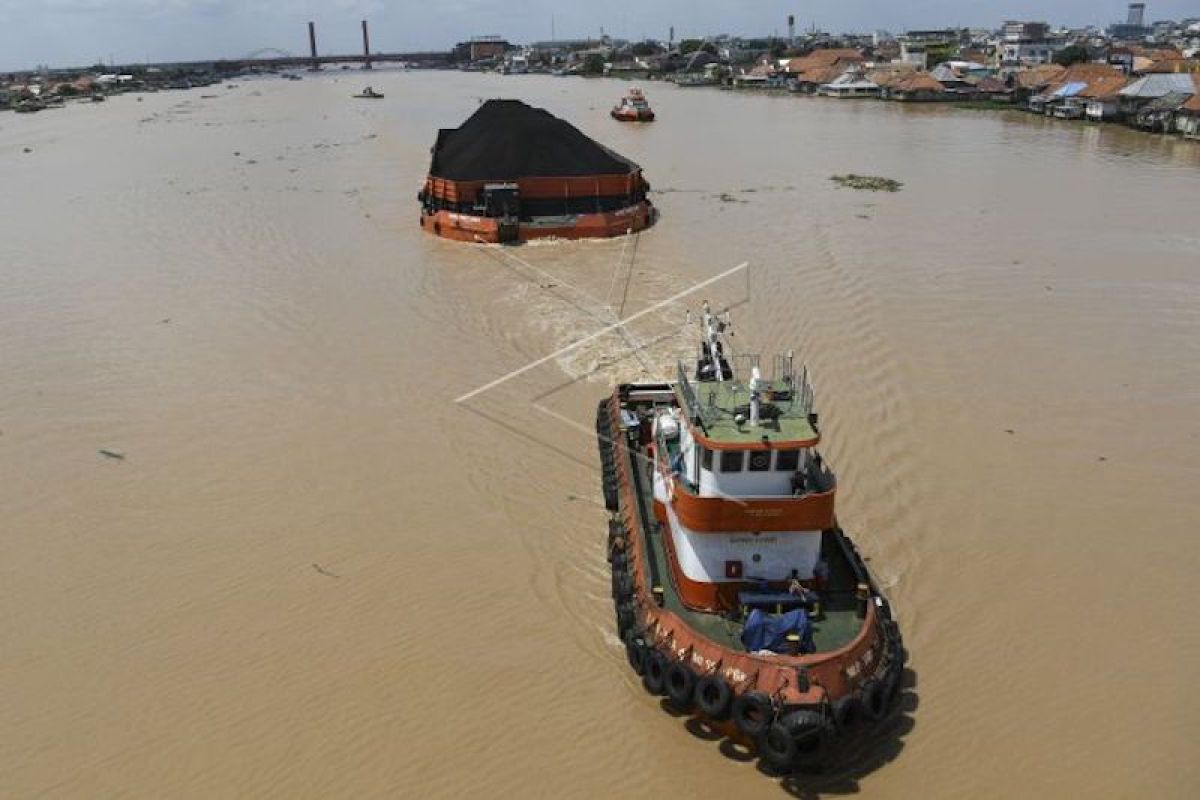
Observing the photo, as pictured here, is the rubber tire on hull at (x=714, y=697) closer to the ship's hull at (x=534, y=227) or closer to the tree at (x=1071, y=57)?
the ship's hull at (x=534, y=227)

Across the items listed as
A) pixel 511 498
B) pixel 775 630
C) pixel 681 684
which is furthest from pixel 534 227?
pixel 775 630

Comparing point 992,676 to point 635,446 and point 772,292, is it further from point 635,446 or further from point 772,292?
point 772,292

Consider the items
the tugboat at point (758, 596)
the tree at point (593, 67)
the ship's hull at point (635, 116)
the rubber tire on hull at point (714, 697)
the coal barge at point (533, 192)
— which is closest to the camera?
the tugboat at point (758, 596)

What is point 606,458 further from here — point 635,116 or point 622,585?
point 635,116

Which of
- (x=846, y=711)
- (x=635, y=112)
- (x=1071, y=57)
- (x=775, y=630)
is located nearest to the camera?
(x=846, y=711)

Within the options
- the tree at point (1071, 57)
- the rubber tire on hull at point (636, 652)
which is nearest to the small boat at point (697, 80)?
the tree at point (1071, 57)

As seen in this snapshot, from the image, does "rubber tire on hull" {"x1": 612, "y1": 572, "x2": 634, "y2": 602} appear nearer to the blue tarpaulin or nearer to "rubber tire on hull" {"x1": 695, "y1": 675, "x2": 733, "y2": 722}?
"rubber tire on hull" {"x1": 695, "y1": 675, "x2": 733, "y2": 722}

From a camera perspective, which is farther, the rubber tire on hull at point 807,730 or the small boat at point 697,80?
the small boat at point 697,80
